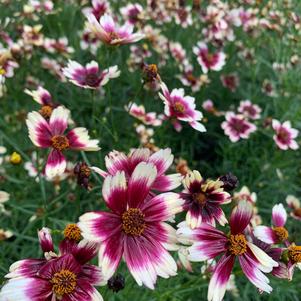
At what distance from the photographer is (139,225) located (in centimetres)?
111

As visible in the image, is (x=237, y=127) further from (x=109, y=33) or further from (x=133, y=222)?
(x=133, y=222)

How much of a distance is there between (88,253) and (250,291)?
5.24 feet

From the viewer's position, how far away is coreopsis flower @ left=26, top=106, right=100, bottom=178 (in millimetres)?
1519

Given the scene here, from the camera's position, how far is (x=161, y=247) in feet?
3.65

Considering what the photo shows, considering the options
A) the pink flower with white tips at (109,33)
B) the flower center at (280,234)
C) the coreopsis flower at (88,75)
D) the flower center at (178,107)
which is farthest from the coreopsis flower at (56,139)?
the flower center at (280,234)

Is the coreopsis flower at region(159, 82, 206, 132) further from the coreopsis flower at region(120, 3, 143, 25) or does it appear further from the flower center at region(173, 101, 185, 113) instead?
the coreopsis flower at region(120, 3, 143, 25)

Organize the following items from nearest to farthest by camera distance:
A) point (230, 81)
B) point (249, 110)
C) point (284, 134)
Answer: point (284, 134) < point (249, 110) < point (230, 81)

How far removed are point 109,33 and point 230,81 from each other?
6.56 feet

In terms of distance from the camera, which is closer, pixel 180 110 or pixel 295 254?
pixel 295 254

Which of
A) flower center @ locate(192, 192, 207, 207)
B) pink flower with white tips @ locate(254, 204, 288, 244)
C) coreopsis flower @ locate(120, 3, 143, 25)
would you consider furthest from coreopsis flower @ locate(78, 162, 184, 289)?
coreopsis flower @ locate(120, 3, 143, 25)

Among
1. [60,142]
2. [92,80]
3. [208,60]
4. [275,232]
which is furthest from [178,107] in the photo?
[208,60]

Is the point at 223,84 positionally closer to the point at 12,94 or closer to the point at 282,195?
the point at 282,195

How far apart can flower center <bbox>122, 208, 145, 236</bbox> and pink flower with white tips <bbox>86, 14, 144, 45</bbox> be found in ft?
3.11

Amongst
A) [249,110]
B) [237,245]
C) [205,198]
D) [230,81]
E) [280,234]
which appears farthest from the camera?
[230,81]
